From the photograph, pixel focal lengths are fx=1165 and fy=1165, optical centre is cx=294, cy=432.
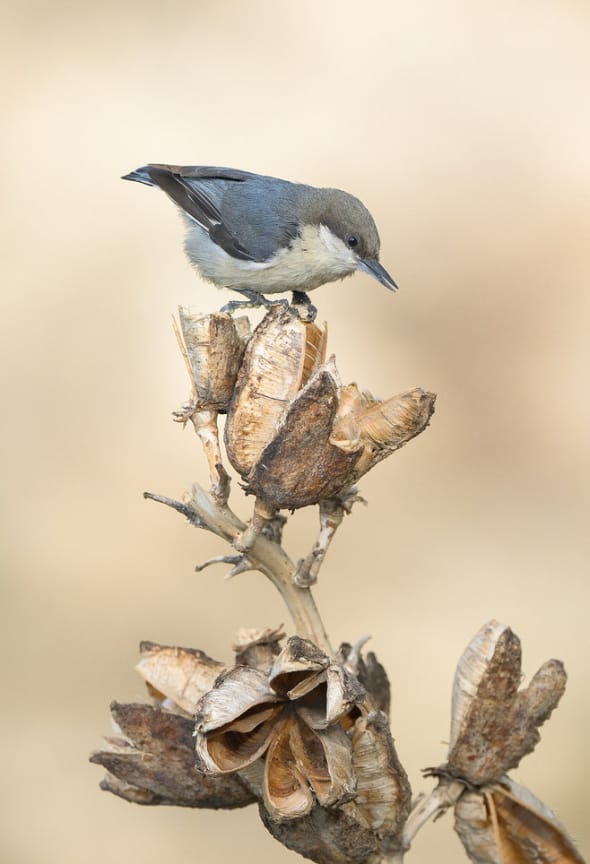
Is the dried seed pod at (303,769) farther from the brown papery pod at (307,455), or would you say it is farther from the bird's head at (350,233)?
the bird's head at (350,233)

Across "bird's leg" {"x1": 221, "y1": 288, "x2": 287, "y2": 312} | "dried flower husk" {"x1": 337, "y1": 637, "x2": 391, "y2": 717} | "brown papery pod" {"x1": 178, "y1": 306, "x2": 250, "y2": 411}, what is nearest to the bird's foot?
"bird's leg" {"x1": 221, "y1": 288, "x2": 287, "y2": 312}

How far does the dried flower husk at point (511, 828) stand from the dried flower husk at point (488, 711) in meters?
0.03

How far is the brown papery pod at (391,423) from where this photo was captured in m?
1.27

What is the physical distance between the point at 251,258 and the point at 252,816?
1496mm

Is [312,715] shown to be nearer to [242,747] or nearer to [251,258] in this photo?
[242,747]

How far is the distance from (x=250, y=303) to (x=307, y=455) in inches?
51.5

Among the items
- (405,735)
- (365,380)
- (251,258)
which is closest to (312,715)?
(251,258)

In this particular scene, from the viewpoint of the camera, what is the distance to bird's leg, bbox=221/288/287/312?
2490 mm

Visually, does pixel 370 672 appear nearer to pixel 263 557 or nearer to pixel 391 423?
pixel 263 557

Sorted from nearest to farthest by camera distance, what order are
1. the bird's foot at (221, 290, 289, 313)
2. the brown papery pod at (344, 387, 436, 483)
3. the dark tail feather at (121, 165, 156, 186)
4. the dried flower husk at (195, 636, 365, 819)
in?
the dried flower husk at (195, 636, 365, 819), the brown papery pod at (344, 387, 436, 483), the bird's foot at (221, 290, 289, 313), the dark tail feather at (121, 165, 156, 186)

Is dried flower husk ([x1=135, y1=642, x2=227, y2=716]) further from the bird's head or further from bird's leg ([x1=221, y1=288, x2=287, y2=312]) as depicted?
the bird's head

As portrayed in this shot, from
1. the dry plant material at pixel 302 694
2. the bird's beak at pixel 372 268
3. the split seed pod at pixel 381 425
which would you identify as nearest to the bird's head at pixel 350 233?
the bird's beak at pixel 372 268

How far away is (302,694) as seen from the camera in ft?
3.82

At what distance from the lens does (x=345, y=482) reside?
129cm
